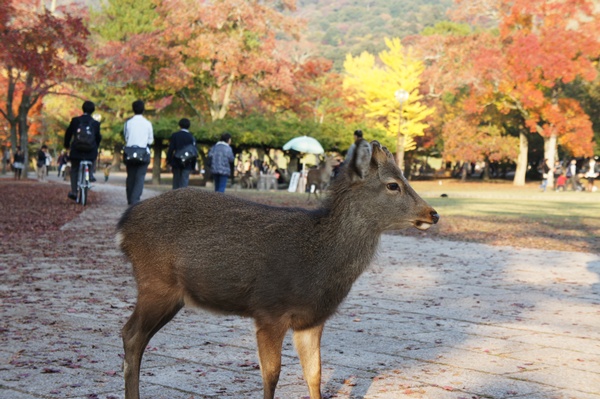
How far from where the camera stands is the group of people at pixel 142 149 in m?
13.7

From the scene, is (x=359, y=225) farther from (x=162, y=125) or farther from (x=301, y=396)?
(x=162, y=125)

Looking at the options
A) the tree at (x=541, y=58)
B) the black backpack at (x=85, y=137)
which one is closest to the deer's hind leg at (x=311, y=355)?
the black backpack at (x=85, y=137)

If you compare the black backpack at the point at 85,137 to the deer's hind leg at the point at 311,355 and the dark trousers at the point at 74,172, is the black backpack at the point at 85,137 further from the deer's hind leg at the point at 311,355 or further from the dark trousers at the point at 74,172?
the deer's hind leg at the point at 311,355

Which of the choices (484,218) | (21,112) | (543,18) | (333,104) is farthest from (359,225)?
(333,104)

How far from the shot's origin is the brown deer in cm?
454

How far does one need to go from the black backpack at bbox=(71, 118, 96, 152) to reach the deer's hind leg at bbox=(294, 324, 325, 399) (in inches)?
524

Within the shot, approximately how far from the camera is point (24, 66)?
25.6 meters

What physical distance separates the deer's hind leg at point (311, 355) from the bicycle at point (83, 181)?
46.6 ft

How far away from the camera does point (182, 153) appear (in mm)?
14570

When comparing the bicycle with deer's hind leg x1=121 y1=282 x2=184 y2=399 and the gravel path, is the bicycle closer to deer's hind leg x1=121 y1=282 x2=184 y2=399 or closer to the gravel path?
the gravel path

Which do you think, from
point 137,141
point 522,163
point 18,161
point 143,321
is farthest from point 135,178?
point 522,163

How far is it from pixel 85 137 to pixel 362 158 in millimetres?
13381

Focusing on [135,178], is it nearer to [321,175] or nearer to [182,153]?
[182,153]

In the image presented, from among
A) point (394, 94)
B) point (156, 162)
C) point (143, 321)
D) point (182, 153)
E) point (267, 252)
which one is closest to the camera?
point (267, 252)
